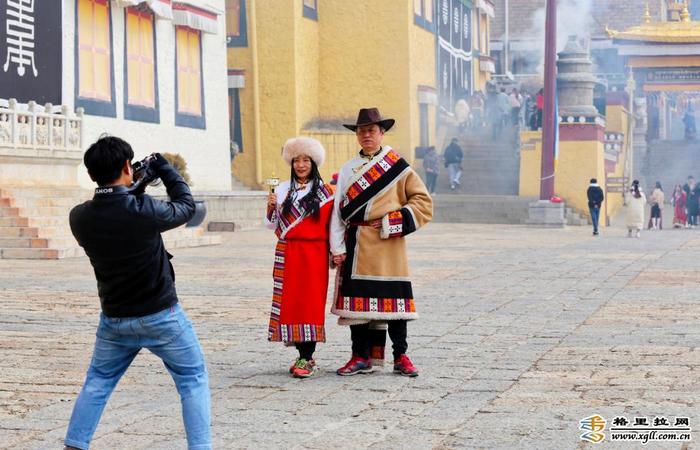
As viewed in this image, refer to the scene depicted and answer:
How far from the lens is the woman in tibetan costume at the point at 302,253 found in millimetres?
8602

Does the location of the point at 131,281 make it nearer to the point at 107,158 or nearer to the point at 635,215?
the point at 107,158

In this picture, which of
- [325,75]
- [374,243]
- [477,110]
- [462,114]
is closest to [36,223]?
[374,243]

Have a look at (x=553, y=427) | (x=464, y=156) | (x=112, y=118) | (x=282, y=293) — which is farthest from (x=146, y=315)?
(x=464, y=156)

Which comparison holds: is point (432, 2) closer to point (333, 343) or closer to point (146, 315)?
point (333, 343)

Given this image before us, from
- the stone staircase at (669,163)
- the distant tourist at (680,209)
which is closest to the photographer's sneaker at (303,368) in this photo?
the distant tourist at (680,209)

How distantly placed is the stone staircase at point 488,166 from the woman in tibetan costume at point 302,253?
2771 cm

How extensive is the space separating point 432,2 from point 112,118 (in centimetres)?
1686

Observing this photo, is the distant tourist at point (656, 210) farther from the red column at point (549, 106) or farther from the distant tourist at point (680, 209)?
the red column at point (549, 106)

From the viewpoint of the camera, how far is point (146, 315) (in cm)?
584

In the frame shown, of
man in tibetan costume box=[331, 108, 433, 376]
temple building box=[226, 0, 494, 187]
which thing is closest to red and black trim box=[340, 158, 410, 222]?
man in tibetan costume box=[331, 108, 433, 376]

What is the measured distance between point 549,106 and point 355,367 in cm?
2284

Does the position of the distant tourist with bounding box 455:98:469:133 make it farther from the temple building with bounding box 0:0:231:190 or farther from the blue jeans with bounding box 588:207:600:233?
the blue jeans with bounding box 588:207:600:233

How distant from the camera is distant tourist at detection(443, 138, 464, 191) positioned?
36.5 m

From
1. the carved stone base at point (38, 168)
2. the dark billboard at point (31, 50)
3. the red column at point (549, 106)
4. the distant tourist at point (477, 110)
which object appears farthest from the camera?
the distant tourist at point (477, 110)
